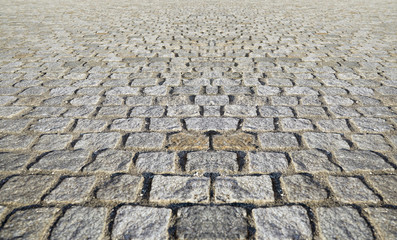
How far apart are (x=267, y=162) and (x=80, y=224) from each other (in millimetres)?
1351

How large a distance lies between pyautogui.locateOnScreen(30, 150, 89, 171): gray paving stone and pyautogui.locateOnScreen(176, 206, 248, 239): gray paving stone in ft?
3.13

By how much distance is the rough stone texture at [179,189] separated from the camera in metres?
1.95

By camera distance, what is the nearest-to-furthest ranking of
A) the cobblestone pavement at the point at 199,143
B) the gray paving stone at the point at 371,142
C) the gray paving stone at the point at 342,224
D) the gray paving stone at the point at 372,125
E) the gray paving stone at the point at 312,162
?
the gray paving stone at the point at 342,224 → the cobblestone pavement at the point at 199,143 → the gray paving stone at the point at 312,162 → the gray paving stone at the point at 371,142 → the gray paving stone at the point at 372,125

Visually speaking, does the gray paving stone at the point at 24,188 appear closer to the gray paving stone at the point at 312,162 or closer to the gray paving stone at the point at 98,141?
the gray paving stone at the point at 98,141

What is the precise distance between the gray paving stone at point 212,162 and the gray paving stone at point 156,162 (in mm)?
134

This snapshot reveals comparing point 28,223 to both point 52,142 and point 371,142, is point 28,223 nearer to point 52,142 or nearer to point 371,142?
point 52,142

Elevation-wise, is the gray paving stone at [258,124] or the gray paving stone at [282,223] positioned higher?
the gray paving stone at [282,223]

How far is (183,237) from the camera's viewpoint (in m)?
1.68

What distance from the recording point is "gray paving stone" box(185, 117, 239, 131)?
281 centimetres

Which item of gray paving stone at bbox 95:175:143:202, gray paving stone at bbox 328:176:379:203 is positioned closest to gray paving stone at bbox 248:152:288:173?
gray paving stone at bbox 328:176:379:203

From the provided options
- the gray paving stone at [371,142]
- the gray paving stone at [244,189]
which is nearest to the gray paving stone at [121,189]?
the gray paving stone at [244,189]

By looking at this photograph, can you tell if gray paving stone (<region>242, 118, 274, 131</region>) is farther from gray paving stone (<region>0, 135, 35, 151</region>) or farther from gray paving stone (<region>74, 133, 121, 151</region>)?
gray paving stone (<region>0, 135, 35, 151</region>)

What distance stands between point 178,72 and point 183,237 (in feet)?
9.97

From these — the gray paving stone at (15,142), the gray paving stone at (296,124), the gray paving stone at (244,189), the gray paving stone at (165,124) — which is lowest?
A: the gray paving stone at (165,124)
